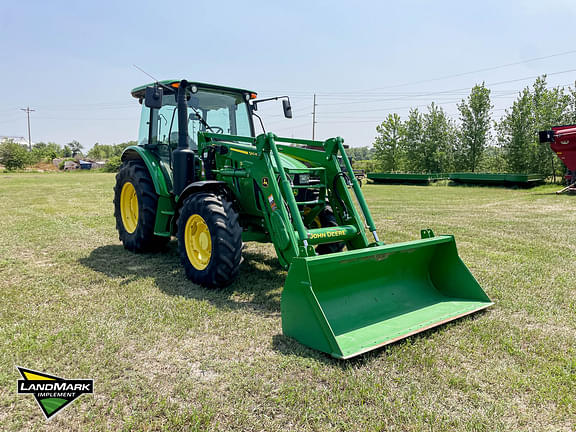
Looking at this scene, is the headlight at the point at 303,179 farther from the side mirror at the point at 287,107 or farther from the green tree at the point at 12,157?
the green tree at the point at 12,157

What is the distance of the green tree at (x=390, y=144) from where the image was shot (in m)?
42.7

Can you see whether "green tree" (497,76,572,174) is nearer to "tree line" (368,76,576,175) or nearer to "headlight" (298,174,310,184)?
"tree line" (368,76,576,175)

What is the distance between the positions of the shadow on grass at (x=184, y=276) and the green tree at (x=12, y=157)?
47487mm

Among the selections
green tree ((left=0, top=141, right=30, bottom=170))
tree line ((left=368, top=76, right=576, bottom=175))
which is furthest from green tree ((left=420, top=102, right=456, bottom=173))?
green tree ((left=0, top=141, right=30, bottom=170))

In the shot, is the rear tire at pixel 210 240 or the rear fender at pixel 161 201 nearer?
the rear tire at pixel 210 240

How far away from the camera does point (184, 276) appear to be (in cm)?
538

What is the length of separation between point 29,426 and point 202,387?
3.23ft

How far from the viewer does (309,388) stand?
110 inches

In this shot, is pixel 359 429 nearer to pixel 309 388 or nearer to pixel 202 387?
pixel 309 388

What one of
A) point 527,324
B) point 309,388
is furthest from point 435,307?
point 309,388

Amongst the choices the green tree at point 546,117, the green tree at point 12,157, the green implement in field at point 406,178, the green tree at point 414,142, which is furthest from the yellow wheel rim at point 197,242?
the green tree at point 12,157

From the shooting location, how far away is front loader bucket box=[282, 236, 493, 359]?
334 centimetres

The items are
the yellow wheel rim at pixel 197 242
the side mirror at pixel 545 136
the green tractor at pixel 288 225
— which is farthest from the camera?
the side mirror at pixel 545 136

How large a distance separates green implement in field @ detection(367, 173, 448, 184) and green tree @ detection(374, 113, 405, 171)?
12.9 m
